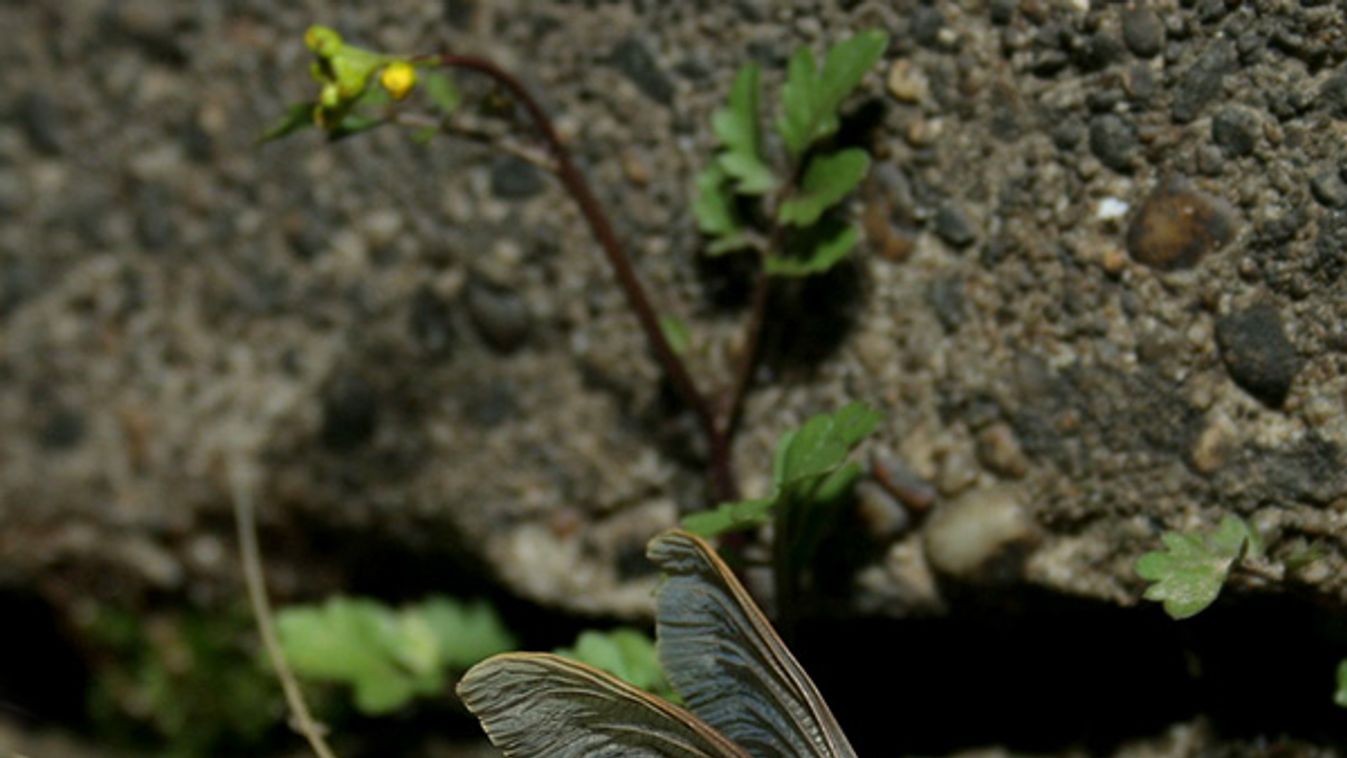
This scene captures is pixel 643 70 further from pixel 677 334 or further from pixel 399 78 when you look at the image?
pixel 399 78

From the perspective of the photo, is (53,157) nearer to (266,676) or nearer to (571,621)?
(266,676)

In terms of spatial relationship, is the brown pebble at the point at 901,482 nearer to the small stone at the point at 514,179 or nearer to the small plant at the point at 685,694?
the small plant at the point at 685,694

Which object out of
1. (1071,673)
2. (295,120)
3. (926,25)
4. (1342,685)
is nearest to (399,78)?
(295,120)

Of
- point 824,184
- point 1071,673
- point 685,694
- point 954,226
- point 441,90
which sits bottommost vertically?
point 1071,673

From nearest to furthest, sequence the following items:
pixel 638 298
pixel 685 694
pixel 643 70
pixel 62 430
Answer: pixel 685 694
pixel 638 298
pixel 643 70
pixel 62 430

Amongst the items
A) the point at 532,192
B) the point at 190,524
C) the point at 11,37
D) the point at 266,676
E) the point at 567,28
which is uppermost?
the point at 11,37

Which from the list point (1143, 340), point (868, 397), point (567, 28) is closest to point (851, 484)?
point (868, 397)

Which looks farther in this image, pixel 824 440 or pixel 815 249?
pixel 815 249
